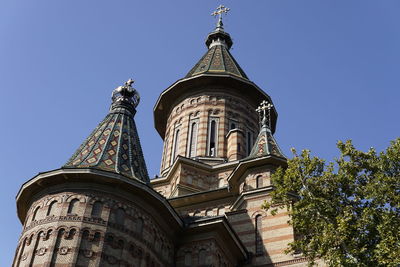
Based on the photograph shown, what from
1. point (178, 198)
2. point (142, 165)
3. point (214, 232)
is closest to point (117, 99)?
point (142, 165)

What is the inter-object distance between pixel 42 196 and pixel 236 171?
10.0 m

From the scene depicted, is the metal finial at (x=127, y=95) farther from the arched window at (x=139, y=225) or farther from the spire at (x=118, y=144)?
the arched window at (x=139, y=225)

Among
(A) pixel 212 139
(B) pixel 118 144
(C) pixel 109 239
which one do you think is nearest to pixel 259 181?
(B) pixel 118 144

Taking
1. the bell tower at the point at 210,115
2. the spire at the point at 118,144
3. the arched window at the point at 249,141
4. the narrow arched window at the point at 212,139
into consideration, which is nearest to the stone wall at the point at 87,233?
the spire at the point at 118,144

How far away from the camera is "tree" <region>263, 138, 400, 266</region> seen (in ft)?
48.4

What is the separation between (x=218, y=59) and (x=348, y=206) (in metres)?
24.4

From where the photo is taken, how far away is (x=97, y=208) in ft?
61.9

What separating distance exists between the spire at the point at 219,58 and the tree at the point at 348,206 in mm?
19278

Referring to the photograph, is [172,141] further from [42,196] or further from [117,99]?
[42,196]

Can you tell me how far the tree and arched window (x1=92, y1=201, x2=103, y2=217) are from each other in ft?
20.3

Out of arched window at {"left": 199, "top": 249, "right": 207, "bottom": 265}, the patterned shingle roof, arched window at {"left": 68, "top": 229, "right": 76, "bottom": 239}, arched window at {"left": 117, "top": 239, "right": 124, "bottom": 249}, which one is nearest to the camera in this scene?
arched window at {"left": 68, "top": 229, "right": 76, "bottom": 239}

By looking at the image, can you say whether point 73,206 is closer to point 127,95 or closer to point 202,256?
point 202,256

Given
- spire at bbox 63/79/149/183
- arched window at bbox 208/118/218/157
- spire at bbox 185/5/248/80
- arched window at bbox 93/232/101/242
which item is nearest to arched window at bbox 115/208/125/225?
arched window at bbox 93/232/101/242

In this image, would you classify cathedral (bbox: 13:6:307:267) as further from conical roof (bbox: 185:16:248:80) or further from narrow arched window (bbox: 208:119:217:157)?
conical roof (bbox: 185:16:248:80)
